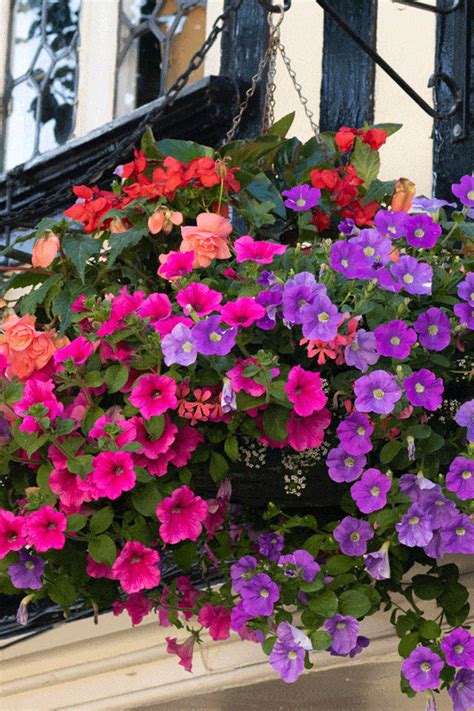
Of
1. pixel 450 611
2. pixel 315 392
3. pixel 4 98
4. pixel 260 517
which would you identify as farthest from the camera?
pixel 4 98

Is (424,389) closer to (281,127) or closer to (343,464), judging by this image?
(343,464)

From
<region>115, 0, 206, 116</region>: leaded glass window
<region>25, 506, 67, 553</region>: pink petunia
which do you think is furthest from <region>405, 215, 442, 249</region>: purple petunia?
<region>115, 0, 206, 116</region>: leaded glass window

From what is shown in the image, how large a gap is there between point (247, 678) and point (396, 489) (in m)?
1.21

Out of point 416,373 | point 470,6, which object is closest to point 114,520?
point 416,373

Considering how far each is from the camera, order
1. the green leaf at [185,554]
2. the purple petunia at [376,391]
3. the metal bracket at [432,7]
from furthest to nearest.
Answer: the metal bracket at [432,7]
the green leaf at [185,554]
the purple petunia at [376,391]

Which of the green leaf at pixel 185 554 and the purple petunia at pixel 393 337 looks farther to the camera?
the green leaf at pixel 185 554

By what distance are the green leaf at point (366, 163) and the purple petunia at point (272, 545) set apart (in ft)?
1.89

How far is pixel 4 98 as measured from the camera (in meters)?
4.05

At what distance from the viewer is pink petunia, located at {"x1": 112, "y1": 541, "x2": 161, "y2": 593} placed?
5.40 ft

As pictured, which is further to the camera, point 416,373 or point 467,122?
point 467,122

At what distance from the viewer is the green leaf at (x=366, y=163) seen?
1970 mm

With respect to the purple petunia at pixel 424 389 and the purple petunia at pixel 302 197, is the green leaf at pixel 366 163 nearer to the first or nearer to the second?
the purple petunia at pixel 302 197

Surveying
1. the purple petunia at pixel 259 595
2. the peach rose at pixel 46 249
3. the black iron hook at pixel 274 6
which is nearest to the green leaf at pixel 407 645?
the purple petunia at pixel 259 595

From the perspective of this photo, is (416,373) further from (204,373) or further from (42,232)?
(42,232)
